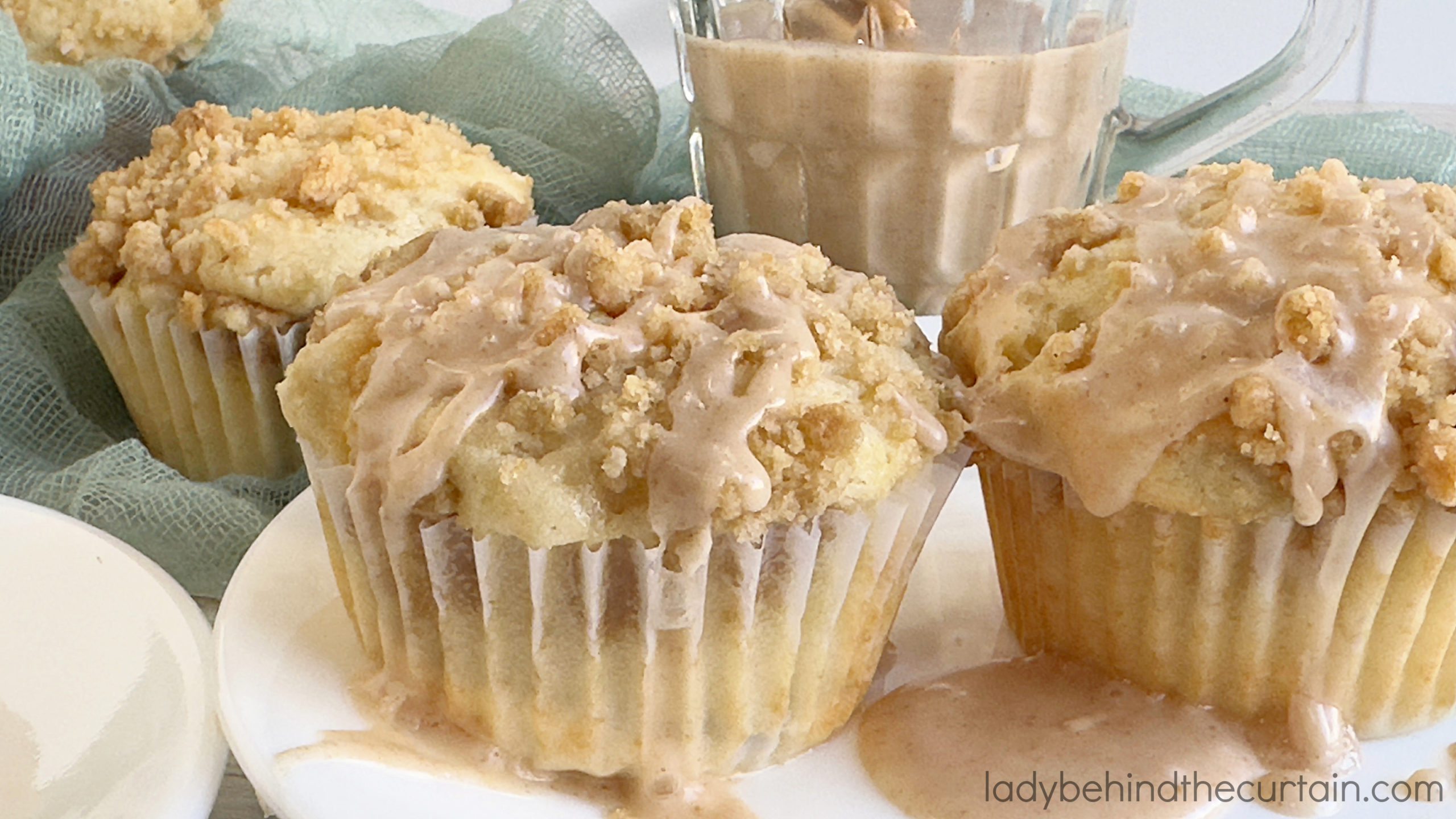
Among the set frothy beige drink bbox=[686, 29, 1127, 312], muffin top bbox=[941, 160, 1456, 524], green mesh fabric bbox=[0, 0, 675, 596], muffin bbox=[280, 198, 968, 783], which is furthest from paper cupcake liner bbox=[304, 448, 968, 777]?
frothy beige drink bbox=[686, 29, 1127, 312]

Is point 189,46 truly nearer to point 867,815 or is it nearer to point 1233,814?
point 867,815

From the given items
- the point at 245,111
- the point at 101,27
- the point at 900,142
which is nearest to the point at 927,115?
the point at 900,142

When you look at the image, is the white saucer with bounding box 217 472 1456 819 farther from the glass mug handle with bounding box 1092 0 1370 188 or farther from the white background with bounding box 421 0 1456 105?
the white background with bounding box 421 0 1456 105

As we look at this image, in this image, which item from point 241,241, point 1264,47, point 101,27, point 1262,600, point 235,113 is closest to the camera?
point 1262,600

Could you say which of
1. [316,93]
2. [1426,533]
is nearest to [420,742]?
[1426,533]

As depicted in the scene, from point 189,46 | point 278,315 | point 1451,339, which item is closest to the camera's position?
point 1451,339

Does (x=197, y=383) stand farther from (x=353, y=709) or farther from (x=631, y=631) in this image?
(x=631, y=631)

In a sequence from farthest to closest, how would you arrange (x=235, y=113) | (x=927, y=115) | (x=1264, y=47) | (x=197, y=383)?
1. (x=1264, y=47)
2. (x=235, y=113)
3. (x=927, y=115)
4. (x=197, y=383)
